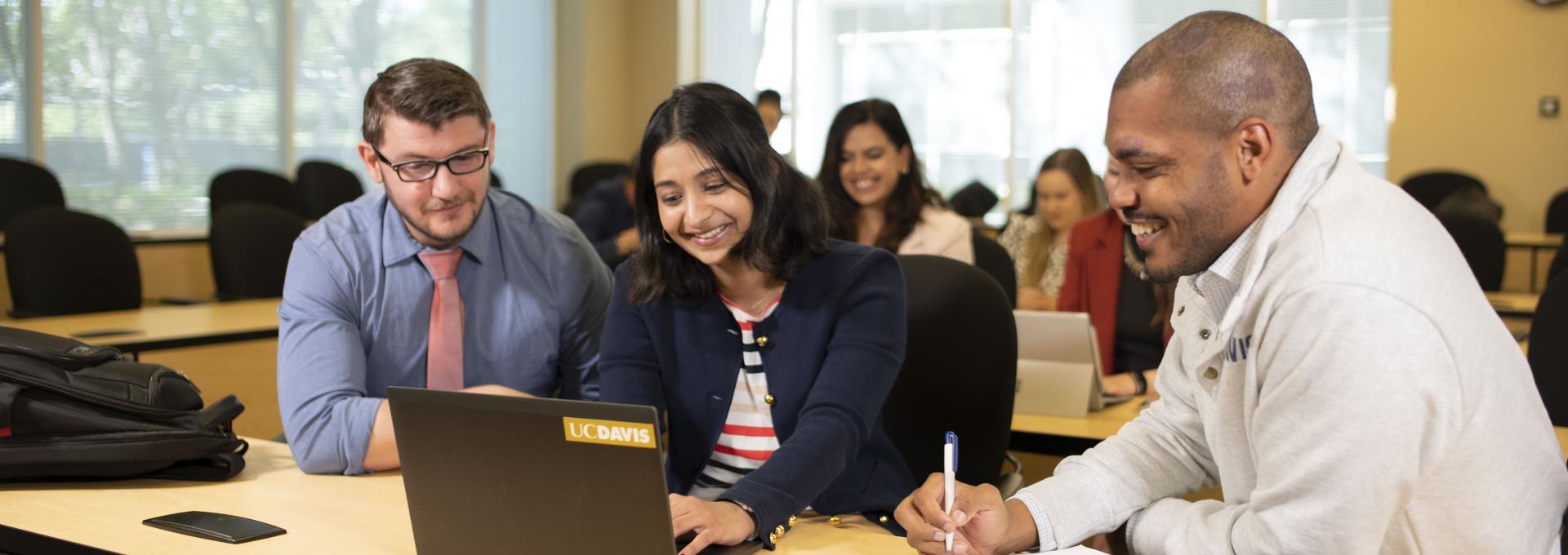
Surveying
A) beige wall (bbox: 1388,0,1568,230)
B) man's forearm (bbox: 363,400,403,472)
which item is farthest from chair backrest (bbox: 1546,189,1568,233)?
man's forearm (bbox: 363,400,403,472)

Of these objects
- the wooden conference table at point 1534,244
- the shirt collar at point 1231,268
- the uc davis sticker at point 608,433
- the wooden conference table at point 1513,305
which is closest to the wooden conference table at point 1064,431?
the shirt collar at point 1231,268

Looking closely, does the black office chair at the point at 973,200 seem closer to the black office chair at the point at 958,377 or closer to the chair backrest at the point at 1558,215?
the chair backrest at the point at 1558,215

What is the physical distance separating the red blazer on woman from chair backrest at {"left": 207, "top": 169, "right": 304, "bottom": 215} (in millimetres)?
4452

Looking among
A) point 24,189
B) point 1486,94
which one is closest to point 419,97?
point 24,189

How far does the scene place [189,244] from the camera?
6293 mm

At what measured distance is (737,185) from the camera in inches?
72.6

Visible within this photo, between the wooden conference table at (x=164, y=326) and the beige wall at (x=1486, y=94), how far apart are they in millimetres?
6789

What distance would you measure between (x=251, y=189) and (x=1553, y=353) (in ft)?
19.3

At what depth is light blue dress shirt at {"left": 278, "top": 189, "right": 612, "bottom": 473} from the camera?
6.22 feet

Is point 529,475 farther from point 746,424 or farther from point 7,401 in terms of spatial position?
point 7,401

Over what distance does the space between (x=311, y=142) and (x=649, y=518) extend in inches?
265

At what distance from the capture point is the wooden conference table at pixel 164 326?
10.1 ft

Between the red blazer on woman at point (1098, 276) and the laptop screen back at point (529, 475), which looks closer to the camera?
the laptop screen back at point (529, 475)

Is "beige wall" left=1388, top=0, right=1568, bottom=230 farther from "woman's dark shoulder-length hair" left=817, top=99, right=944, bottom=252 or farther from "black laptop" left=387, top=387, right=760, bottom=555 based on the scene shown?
"black laptop" left=387, top=387, right=760, bottom=555
